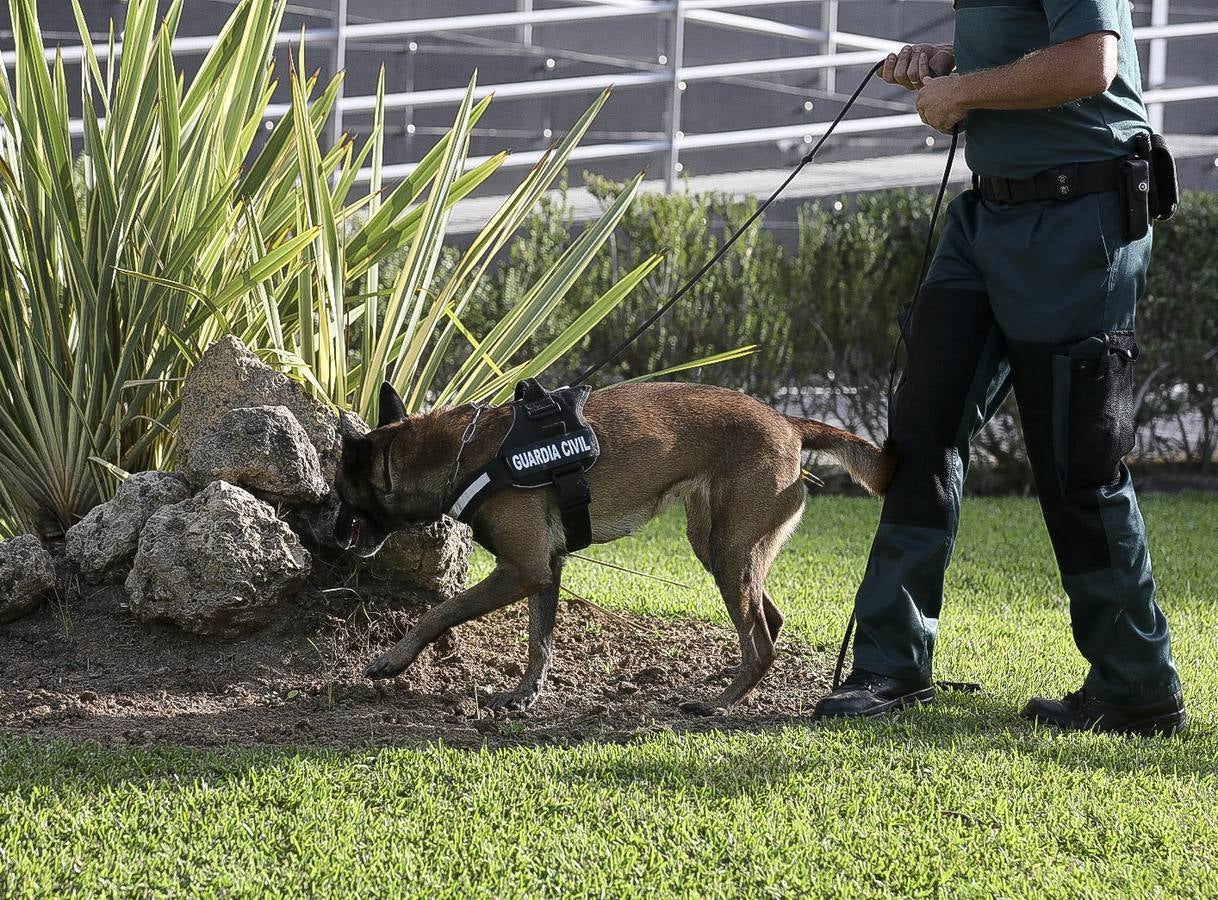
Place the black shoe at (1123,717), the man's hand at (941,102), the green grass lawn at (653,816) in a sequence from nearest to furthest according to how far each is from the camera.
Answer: the green grass lawn at (653,816)
the man's hand at (941,102)
the black shoe at (1123,717)

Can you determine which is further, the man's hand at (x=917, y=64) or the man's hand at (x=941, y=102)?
the man's hand at (x=917, y=64)

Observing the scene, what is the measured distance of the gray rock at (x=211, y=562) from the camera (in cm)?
371

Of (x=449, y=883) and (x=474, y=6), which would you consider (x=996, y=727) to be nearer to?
(x=449, y=883)

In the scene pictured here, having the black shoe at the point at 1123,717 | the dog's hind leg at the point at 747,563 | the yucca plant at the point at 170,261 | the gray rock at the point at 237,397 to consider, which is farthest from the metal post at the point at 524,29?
the black shoe at the point at 1123,717

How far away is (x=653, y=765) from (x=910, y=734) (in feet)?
2.50

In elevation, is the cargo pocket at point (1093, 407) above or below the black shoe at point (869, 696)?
above

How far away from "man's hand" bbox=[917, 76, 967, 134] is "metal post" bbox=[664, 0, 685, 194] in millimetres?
7509

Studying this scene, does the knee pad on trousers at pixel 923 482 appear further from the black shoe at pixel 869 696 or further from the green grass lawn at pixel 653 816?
the green grass lawn at pixel 653 816

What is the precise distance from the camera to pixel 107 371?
435 cm

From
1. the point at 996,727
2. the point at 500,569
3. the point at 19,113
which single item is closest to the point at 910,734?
the point at 996,727

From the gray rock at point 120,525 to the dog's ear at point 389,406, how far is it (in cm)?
65

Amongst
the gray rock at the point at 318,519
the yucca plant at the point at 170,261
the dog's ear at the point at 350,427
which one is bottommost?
the gray rock at the point at 318,519

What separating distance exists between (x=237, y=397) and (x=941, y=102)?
2232 mm

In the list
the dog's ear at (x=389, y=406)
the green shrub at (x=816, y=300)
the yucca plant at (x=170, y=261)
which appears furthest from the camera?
the green shrub at (x=816, y=300)
